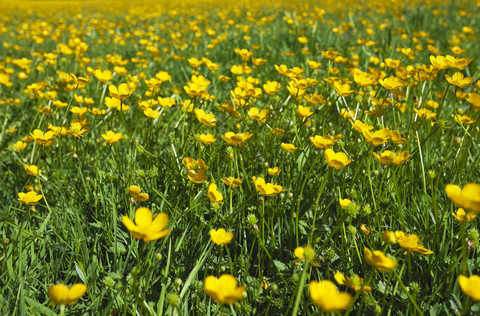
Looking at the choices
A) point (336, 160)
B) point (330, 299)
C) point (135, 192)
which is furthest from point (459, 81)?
point (135, 192)

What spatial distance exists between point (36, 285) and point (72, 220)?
307 millimetres

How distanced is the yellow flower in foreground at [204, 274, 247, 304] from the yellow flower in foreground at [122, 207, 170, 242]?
0.16 metres

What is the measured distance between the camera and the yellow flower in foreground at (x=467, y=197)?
2.67 feet

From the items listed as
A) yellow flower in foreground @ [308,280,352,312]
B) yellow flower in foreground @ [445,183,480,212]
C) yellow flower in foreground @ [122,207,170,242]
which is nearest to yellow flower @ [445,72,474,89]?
yellow flower in foreground @ [445,183,480,212]

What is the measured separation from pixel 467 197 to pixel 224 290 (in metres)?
0.58

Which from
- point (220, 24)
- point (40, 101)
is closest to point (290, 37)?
point (220, 24)

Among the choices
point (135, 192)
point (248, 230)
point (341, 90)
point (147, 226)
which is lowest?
point (248, 230)

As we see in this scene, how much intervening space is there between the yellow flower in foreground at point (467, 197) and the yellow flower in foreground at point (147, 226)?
0.66 m

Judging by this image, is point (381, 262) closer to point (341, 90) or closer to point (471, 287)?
point (471, 287)

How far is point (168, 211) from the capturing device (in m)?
1.51

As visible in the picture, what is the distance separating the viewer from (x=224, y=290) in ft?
2.69

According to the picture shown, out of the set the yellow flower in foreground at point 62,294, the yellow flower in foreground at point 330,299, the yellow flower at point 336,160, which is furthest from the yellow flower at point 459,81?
the yellow flower in foreground at point 62,294

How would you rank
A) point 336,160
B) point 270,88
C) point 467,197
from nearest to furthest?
point 467,197 < point 336,160 < point 270,88

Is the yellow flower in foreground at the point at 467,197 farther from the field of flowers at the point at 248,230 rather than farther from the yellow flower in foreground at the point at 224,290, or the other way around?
the yellow flower in foreground at the point at 224,290
